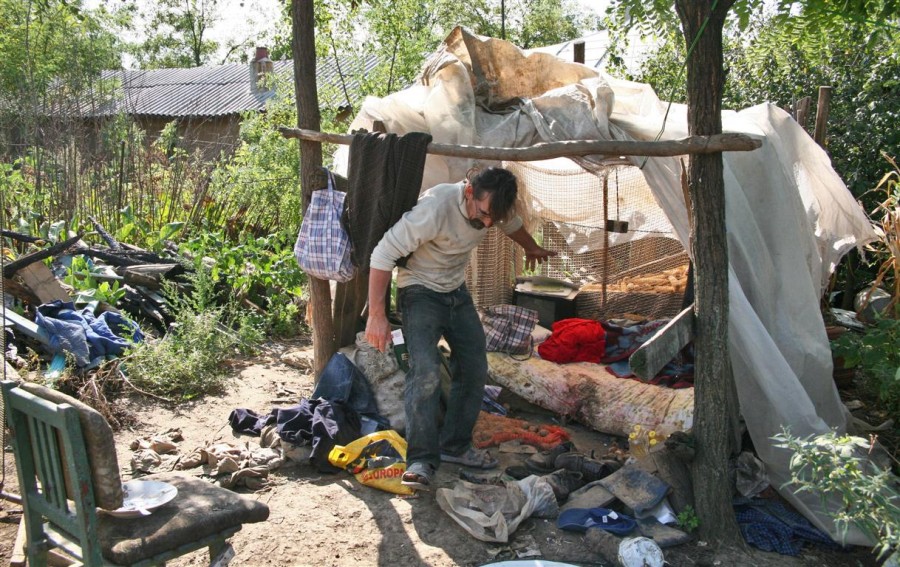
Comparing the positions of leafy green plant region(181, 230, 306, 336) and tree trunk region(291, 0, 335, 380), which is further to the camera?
leafy green plant region(181, 230, 306, 336)

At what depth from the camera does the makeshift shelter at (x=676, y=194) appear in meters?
4.15

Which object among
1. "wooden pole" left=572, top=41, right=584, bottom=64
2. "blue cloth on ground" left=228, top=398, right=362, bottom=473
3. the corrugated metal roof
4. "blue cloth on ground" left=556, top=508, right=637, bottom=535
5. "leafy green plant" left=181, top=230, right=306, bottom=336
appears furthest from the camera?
the corrugated metal roof

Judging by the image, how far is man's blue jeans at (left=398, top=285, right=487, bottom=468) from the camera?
13.7ft

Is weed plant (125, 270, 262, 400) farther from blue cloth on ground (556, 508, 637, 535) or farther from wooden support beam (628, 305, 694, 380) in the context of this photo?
wooden support beam (628, 305, 694, 380)

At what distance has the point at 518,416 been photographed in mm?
5656

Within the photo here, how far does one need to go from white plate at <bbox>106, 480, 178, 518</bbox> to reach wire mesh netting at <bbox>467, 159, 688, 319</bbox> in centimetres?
407

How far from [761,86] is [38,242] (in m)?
8.52

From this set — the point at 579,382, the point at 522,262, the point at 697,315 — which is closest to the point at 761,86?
the point at 522,262

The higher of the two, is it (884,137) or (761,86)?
(761,86)

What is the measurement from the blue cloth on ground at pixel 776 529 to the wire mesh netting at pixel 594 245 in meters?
2.92

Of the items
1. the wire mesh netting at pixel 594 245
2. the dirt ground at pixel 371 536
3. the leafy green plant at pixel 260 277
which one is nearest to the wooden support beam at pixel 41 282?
the leafy green plant at pixel 260 277

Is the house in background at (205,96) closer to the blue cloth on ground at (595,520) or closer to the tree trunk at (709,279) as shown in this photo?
the tree trunk at (709,279)

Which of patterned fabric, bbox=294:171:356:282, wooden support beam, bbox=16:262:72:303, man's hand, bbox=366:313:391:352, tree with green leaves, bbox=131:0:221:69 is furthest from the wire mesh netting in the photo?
tree with green leaves, bbox=131:0:221:69

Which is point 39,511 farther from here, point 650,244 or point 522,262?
point 650,244
